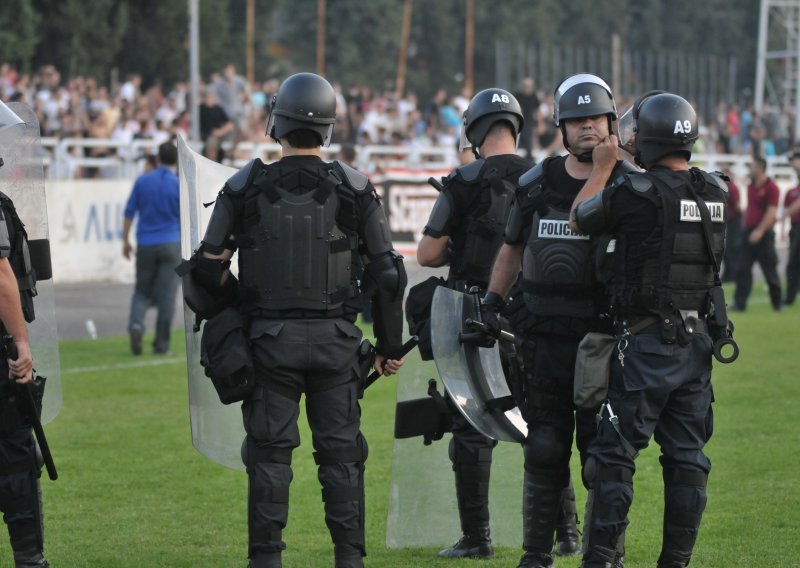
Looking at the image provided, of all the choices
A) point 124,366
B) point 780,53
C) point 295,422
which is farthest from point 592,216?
point 780,53

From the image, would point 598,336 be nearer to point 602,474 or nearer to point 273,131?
point 602,474

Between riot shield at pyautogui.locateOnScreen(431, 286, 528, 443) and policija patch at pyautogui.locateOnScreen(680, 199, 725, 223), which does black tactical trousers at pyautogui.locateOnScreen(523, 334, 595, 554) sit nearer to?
riot shield at pyautogui.locateOnScreen(431, 286, 528, 443)

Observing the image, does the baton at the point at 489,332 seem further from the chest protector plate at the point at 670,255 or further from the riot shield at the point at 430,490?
the riot shield at the point at 430,490

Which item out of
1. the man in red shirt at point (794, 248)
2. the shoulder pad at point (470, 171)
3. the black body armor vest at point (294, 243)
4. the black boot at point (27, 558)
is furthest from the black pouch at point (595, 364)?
the man in red shirt at point (794, 248)

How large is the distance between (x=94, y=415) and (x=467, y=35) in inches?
2046

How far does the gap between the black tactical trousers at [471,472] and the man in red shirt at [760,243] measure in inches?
488

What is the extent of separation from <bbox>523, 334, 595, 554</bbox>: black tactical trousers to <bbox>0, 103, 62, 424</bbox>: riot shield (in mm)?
2100

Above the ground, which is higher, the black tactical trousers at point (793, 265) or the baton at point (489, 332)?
the baton at point (489, 332)

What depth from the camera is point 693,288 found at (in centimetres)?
586

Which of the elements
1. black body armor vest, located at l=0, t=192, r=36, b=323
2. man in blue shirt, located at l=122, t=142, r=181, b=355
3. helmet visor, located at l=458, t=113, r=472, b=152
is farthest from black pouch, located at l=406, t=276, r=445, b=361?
man in blue shirt, located at l=122, t=142, r=181, b=355

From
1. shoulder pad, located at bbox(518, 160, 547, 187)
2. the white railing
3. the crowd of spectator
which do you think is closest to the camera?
shoulder pad, located at bbox(518, 160, 547, 187)

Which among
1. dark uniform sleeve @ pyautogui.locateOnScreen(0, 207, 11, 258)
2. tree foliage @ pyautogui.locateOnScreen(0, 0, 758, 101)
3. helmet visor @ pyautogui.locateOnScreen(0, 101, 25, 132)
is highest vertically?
tree foliage @ pyautogui.locateOnScreen(0, 0, 758, 101)

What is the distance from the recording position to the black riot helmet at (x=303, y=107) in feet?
19.6

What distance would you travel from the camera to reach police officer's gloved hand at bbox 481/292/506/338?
643 cm
